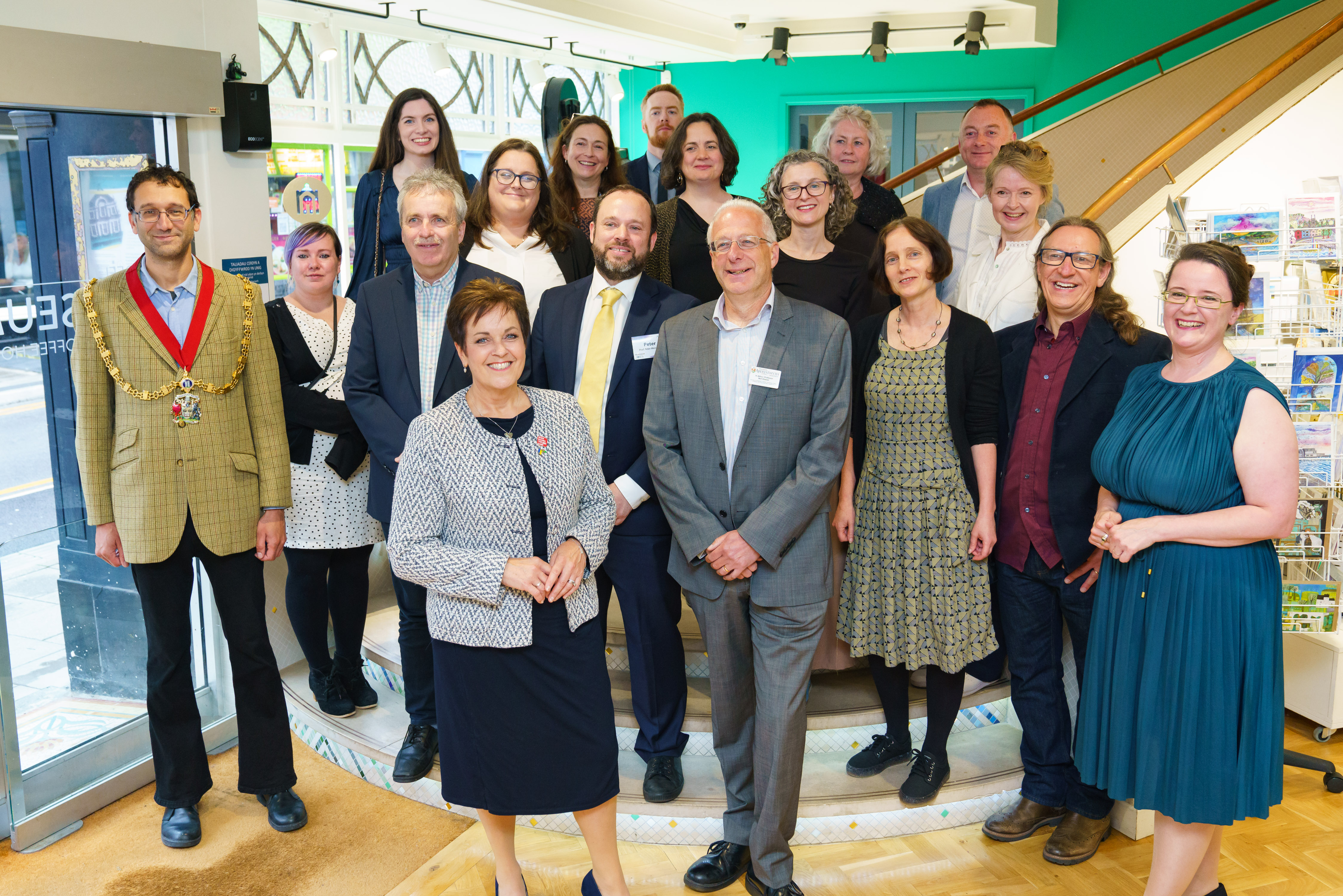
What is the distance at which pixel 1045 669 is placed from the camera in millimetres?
3135

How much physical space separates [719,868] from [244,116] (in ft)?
10.5

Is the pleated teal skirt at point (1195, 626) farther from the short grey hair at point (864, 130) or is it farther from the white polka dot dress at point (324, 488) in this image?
the white polka dot dress at point (324, 488)

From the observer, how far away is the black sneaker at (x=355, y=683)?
3910 mm

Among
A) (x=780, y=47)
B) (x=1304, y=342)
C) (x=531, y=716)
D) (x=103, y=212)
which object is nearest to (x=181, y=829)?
(x=531, y=716)

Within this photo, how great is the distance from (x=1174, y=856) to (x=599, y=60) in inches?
456

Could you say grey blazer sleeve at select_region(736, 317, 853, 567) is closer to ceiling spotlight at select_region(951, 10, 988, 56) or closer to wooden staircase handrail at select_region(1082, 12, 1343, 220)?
wooden staircase handrail at select_region(1082, 12, 1343, 220)

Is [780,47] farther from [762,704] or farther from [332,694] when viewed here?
[762,704]

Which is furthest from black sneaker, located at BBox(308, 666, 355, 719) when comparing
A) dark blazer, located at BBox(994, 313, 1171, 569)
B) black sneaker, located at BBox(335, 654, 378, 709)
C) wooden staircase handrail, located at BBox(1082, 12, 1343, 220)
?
wooden staircase handrail, located at BBox(1082, 12, 1343, 220)

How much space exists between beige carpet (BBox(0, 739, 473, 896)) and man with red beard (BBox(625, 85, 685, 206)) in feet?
8.79

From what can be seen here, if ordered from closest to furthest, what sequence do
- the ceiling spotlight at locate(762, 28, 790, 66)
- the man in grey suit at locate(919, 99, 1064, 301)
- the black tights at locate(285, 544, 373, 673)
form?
the black tights at locate(285, 544, 373, 673) < the man in grey suit at locate(919, 99, 1064, 301) < the ceiling spotlight at locate(762, 28, 790, 66)

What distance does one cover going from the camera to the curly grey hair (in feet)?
10.6

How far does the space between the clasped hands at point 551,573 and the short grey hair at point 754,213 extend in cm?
94

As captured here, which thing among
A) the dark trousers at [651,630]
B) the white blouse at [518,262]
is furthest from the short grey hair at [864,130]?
the dark trousers at [651,630]

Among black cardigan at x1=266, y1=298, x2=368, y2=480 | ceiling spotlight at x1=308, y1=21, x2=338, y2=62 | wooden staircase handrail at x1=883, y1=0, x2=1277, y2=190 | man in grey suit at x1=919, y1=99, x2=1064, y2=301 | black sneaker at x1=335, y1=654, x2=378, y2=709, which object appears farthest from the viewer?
ceiling spotlight at x1=308, y1=21, x2=338, y2=62
